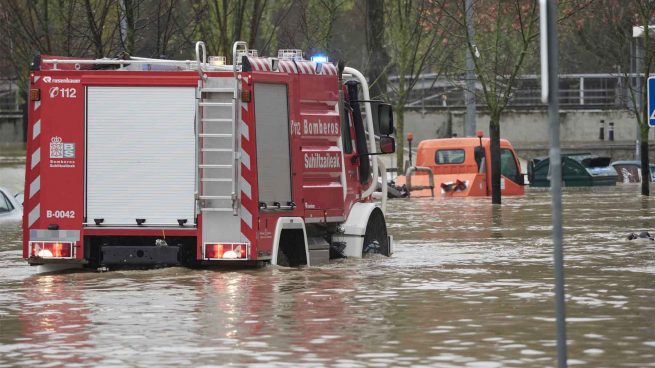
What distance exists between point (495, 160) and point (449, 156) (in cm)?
538

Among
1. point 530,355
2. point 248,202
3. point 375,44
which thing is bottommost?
point 530,355

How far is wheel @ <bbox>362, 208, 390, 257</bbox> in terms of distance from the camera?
1938cm

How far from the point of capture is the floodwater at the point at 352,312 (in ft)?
36.1

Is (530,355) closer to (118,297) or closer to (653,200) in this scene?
(118,297)

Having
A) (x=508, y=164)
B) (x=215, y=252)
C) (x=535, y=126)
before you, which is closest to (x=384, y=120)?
(x=215, y=252)

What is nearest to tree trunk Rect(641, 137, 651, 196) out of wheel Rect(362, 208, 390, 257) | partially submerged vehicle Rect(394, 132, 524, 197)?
partially submerged vehicle Rect(394, 132, 524, 197)

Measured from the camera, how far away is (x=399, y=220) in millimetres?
30188

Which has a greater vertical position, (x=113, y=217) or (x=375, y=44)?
(x=375, y=44)

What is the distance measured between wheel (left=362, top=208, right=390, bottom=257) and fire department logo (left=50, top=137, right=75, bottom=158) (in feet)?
12.4

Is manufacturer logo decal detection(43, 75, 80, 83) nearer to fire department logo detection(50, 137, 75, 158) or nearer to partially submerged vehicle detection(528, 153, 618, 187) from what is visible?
fire department logo detection(50, 137, 75, 158)

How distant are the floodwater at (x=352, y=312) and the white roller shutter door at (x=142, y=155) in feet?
2.30

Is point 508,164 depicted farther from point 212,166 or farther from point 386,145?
point 212,166

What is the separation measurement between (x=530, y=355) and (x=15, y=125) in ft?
164

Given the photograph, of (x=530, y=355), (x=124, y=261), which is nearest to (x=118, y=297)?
(x=124, y=261)
